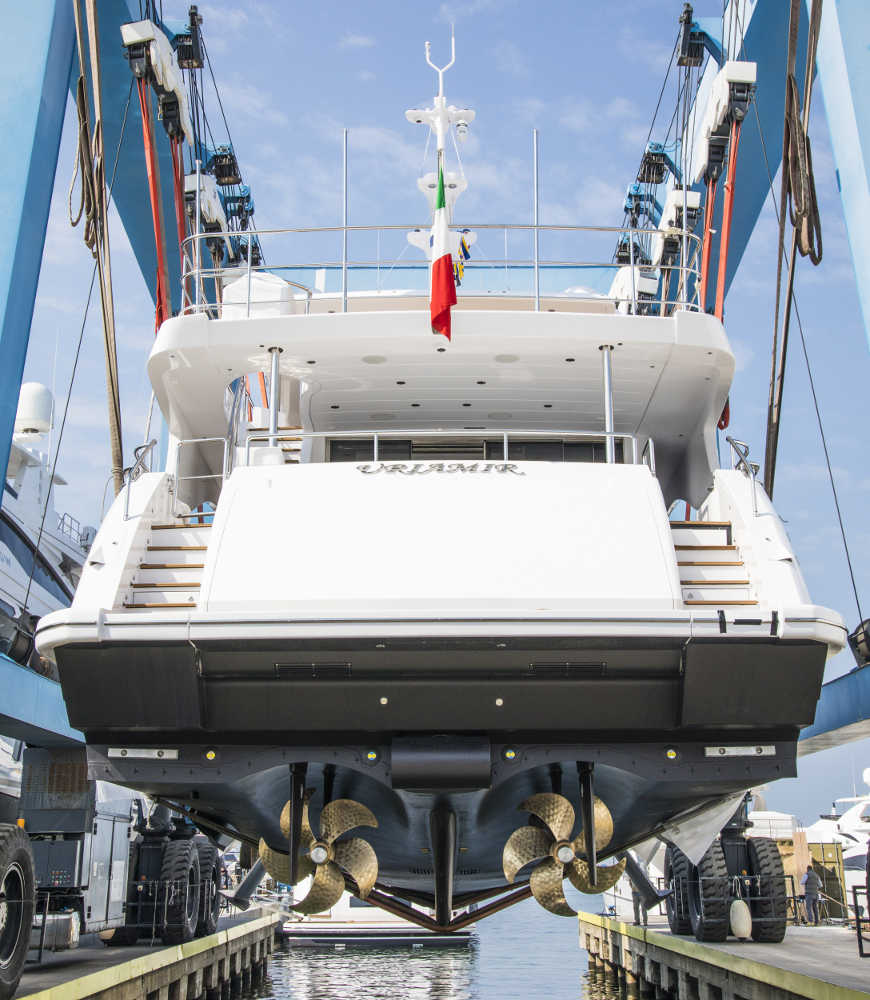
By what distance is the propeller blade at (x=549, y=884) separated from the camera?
6133 millimetres

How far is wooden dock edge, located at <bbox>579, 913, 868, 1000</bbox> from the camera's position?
27.2 feet

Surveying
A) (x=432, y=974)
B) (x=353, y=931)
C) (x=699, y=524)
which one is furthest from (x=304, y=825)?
(x=353, y=931)

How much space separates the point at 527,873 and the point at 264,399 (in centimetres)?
621

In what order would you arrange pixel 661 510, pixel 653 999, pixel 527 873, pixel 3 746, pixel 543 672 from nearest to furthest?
pixel 543 672 < pixel 661 510 < pixel 527 873 < pixel 3 746 < pixel 653 999

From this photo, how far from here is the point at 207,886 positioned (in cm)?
1362

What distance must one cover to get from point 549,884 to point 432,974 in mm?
15996

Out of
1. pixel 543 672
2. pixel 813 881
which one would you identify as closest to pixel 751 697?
pixel 543 672

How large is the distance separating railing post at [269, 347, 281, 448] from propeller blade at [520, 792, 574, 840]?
2.78 metres

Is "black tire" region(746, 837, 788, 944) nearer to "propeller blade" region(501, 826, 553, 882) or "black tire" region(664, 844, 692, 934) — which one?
"black tire" region(664, 844, 692, 934)

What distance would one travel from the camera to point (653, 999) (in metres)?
15.6

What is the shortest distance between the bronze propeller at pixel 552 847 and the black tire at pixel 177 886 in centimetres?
692

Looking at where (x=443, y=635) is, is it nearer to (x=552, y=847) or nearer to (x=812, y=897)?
(x=552, y=847)

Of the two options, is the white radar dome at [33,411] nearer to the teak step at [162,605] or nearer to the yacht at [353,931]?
the yacht at [353,931]

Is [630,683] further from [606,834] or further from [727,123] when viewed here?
[727,123]
